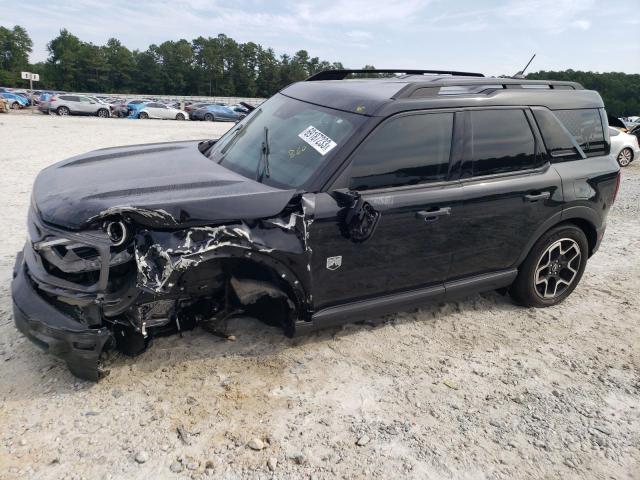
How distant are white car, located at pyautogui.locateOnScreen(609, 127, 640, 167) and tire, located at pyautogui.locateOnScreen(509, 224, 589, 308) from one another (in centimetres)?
1109

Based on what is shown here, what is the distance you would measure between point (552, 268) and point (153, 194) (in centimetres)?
349

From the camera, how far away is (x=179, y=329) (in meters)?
3.33

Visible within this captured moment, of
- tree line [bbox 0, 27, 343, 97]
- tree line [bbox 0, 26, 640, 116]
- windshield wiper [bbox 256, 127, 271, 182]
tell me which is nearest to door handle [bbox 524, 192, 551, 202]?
windshield wiper [bbox 256, 127, 271, 182]

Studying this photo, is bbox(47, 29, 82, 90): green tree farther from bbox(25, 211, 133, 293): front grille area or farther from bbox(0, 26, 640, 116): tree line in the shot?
bbox(25, 211, 133, 293): front grille area

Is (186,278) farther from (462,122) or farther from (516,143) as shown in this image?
(516,143)

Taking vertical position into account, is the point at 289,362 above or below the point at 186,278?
below

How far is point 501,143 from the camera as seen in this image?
381cm

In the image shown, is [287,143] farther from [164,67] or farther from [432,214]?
[164,67]

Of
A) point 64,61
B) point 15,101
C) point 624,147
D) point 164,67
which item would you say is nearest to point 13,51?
point 64,61

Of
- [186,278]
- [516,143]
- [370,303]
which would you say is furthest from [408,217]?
[186,278]

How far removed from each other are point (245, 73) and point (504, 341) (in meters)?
109

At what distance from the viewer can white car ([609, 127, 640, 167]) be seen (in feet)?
44.7

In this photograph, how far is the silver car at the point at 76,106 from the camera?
29656 mm

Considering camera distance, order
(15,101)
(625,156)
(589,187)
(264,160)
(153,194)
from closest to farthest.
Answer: (153,194) < (264,160) < (589,187) < (625,156) < (15,101)
